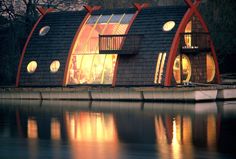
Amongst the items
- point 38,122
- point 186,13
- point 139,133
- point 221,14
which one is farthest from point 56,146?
point 221,14

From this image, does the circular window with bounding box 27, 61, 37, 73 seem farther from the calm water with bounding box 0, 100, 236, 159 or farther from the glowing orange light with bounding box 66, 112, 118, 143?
the glowing orange light with bounding box 66, 112, 118, 143

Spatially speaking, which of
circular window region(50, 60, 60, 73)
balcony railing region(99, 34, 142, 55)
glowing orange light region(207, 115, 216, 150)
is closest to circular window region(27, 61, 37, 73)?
circular window region(50, 60, 60, 73)

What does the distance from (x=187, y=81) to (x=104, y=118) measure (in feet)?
42.9

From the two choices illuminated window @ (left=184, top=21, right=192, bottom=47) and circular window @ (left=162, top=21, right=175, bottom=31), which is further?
illuminated window @ (left=184, top=21, right=192, bottom=47)

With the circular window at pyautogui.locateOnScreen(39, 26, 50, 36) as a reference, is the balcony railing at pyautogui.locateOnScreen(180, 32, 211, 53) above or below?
below

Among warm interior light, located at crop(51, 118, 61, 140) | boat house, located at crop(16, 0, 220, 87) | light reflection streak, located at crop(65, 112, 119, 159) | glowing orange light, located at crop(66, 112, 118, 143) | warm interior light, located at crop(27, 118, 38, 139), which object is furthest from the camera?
boat house, located at crop(16, 0, 220, 87)

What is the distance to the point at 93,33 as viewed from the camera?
62.2 m

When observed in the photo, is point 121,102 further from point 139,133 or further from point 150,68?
point 139,133

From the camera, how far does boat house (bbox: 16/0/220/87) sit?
58.1m

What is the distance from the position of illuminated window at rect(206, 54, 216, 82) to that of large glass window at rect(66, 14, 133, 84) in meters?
5.65

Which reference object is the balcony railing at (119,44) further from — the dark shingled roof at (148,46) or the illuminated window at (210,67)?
the illuminated window at (210,67)

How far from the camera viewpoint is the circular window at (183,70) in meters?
58.1

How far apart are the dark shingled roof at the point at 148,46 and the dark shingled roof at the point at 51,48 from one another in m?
4.45

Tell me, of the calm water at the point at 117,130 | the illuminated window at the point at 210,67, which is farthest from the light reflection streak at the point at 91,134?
the illuminated window at the point at 210,67
